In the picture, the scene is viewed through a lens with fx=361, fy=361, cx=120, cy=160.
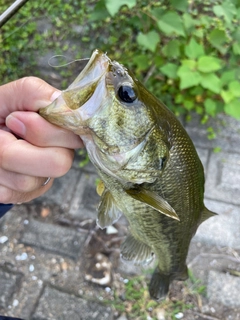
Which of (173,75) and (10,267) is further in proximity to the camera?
(173,75)

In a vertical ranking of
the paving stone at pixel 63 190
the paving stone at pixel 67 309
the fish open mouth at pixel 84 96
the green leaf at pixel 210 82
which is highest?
the fish open mouth at pixel 84 96

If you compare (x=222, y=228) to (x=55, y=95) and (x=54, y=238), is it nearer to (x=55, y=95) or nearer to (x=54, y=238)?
(x=54, y=238)

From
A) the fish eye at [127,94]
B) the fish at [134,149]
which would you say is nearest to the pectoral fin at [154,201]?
the fish at [134,149]

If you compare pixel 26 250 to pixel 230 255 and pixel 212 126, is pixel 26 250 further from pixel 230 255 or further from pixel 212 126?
pixel 212 126

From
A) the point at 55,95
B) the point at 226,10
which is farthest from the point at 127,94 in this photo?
the point at 226,10

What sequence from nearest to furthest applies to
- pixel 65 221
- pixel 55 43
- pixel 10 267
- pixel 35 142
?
pixel 35 142 → pixel 10 267 → pixel 65 221 → pixel 55 43

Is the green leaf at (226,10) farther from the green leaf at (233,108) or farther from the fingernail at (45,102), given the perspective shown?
the fingernail at (45,102)

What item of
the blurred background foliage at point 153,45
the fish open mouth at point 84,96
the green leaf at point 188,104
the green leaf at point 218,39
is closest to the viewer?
the fish open mouth at point 84,96

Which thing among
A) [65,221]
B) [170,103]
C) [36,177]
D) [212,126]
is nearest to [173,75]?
[170,103]
